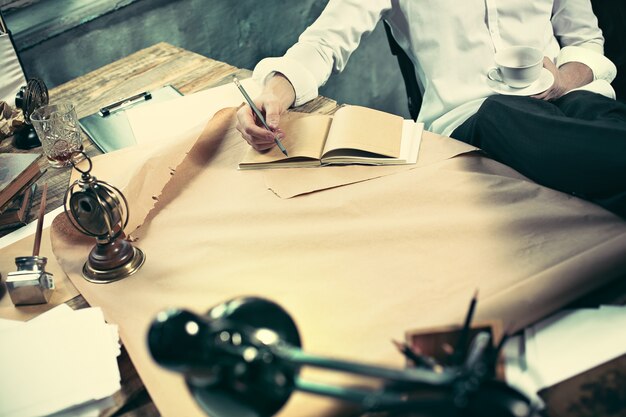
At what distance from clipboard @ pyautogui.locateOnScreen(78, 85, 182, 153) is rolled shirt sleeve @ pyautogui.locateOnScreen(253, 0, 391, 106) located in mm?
306

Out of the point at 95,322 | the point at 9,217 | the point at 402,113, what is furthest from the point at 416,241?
the point at 402,113

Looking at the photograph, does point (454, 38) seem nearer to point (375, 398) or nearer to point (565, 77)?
point (565, 77)

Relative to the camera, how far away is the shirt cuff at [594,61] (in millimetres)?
1534

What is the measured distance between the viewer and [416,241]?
0.91 meters

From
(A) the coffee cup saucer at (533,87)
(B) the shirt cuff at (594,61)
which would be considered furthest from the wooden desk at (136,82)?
(B) the shirt cuff at (594,61)

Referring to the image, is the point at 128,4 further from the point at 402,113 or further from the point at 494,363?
the point at 494,363

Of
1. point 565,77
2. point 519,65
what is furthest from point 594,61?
point 519,65

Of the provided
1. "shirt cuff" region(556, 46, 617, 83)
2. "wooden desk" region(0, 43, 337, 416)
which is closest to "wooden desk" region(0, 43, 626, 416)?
"wooden desk" region(0, 43, 337, 416)

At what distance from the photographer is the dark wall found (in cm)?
217

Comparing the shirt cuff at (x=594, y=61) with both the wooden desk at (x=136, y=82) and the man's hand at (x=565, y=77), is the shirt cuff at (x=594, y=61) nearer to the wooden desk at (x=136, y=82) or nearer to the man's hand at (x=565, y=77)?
the man's hand at (x=565, y=77)

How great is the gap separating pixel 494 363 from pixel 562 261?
1.27 ft

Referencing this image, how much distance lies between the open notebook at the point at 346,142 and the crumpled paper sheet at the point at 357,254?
0.06 m

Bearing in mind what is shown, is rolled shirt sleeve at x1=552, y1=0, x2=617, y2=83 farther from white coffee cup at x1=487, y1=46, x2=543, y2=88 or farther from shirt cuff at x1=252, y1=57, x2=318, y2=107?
shirt cuff at x1=252, y1=57, x2=318, y2=107

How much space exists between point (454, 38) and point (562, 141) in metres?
0.59
